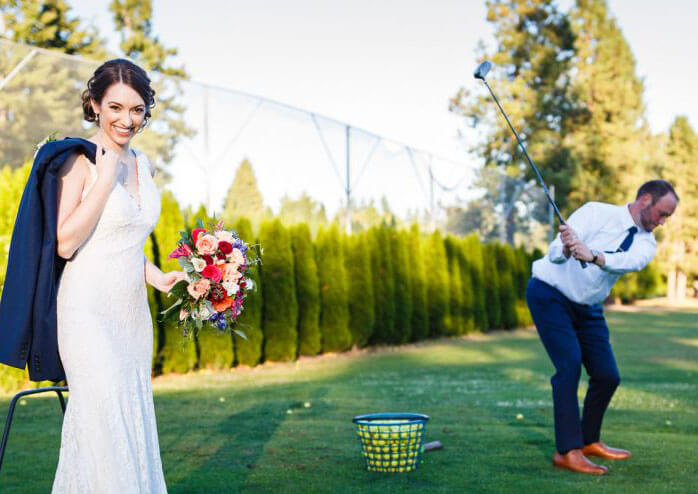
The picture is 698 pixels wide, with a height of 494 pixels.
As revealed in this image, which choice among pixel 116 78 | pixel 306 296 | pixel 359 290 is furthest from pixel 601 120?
pixel 116 78

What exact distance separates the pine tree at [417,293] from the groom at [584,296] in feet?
41.3

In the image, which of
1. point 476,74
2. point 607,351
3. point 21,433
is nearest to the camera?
point 476,74

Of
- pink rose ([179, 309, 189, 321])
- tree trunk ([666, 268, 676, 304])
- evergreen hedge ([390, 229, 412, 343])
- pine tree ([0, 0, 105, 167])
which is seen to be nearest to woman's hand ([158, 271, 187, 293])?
pink rose ([179, 309, 189, 321])

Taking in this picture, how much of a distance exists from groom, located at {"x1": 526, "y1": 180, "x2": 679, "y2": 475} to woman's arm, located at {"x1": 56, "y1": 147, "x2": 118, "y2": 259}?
335cm

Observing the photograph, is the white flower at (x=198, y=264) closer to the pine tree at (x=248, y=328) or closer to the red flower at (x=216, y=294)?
the red flower at (x=216, y=294)

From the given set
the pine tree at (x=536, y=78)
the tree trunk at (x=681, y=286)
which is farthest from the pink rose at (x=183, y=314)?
the tree trunk at (x=681, y=286)

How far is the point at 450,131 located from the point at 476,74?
3089cm

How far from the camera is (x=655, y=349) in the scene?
16.2 metres

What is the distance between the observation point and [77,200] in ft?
9.87

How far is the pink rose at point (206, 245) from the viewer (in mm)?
3529

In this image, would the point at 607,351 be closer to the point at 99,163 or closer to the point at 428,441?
the point at 428,441

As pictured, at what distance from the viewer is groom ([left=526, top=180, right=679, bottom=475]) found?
224 inches

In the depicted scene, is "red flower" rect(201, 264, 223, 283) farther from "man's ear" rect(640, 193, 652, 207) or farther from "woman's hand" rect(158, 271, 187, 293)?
"man's ear" rect(640, 193, 652, 207)

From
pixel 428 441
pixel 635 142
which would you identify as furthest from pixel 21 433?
pixel 635 142
